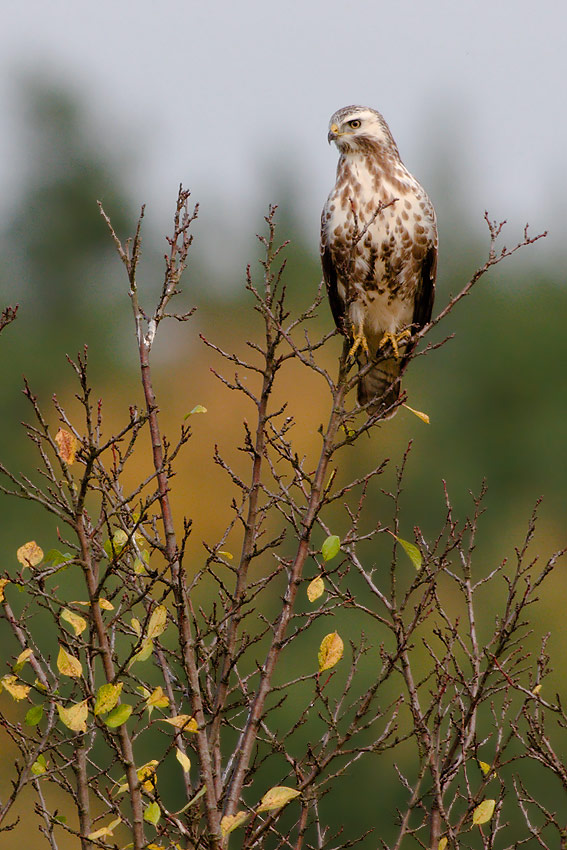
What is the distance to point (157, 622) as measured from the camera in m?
3.00

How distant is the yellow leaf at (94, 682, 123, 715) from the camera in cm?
281

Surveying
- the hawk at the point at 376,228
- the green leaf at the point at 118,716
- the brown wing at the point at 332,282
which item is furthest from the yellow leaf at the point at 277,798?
the brown wing at the point at 332,282

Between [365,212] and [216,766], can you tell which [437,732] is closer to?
[216,766]

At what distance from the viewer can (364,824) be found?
60.5 ft

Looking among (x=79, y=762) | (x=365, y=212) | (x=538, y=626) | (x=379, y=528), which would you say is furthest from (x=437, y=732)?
(x=538, y=626)

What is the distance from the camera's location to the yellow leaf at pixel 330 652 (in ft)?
10.3

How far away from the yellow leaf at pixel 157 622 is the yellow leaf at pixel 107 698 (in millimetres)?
200

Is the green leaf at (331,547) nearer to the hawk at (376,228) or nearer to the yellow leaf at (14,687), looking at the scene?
the yellow leaf at (14,687)

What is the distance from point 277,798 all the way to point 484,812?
1.98 feet

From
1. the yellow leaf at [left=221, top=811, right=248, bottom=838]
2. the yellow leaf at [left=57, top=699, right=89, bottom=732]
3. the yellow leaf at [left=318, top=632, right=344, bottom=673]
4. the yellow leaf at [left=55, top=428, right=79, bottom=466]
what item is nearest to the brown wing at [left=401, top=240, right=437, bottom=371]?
the yellow leaf at [left=318, top=632, right=344, bottom=673]

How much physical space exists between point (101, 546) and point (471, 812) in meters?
1.25

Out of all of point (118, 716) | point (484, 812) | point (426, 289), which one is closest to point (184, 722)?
point (118, 716)

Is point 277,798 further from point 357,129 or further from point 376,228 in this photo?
point 357,129

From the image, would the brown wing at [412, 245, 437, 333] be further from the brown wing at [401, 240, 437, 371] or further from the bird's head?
the bird's head
